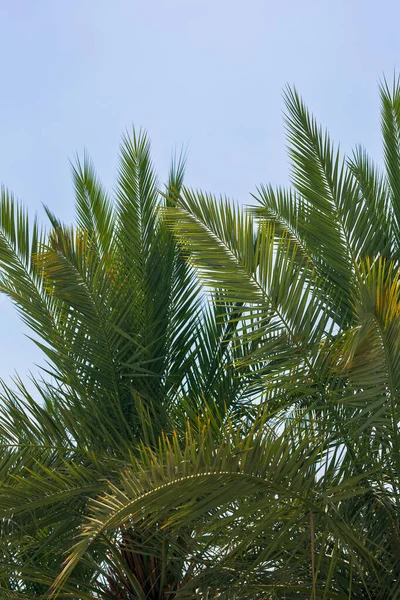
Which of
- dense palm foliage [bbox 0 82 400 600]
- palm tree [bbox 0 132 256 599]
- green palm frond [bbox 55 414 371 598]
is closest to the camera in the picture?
green palm frond [bbox 55 414 371 598]

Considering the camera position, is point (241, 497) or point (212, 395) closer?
point (241, 497)

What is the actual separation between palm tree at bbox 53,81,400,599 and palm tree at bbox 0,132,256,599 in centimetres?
45

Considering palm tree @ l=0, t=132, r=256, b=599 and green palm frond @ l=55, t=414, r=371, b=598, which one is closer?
green palm frond @ l=55, t=414, r=371, b=598

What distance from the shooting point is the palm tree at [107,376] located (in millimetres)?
5543

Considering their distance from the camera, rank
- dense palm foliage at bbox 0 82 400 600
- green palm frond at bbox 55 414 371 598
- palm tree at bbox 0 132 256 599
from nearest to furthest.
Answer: green palm frond at bbox 55 414 371 598
dense palm foliage at bbox 0 82 400 600
palm tree at bbox 0 132 256 599

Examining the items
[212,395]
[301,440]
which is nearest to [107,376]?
[212,395]

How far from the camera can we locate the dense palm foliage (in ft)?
13.7

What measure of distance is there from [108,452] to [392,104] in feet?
12.2

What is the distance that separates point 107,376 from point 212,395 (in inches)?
33.9

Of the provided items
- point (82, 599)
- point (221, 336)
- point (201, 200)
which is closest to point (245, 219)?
point (201, 200)

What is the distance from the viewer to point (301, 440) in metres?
4.41

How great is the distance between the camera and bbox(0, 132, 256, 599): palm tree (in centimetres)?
554

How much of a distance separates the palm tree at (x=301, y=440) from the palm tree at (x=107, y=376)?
449 mm

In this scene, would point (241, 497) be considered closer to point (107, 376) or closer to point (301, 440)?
point (301, 440)
